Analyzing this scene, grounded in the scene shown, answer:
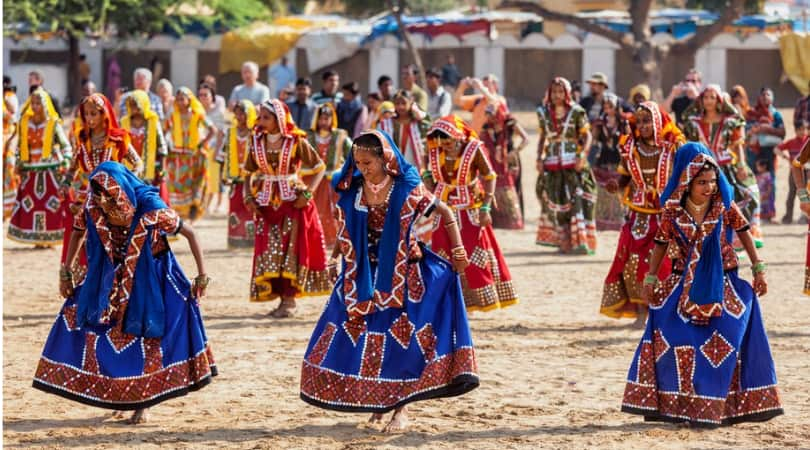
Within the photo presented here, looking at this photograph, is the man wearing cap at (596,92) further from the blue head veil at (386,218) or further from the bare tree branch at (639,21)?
the bare tree branch at (639,21)

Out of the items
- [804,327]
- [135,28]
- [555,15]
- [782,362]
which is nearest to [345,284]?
[782,362]

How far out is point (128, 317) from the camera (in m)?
7.66

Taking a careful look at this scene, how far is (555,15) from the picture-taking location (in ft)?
112

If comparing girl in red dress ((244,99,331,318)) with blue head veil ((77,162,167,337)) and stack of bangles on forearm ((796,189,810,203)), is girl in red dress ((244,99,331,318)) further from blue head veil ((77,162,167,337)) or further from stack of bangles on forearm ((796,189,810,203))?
blue head veil ((77,162,167,337))

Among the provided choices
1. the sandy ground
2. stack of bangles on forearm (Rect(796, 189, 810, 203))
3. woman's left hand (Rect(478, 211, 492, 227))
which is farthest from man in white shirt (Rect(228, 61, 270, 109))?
stack of bangles on forearm (Rect(796, 189, 810, 203))

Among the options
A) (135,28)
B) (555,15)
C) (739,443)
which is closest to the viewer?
(739,443)

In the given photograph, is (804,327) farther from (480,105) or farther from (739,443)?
(480,105)

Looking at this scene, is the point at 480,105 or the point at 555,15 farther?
the point at 555,15

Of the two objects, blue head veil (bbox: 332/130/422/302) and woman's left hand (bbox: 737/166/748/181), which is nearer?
blue head veil (bbox: 332/130/422/302)

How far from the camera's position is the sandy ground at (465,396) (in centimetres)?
762

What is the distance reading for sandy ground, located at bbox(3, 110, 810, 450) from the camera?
25.0 ft

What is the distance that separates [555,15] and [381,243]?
89.4ft

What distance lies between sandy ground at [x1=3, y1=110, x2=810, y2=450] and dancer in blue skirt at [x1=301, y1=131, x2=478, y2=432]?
0.89 ft

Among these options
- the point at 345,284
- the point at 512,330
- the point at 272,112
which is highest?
the point at 272,112
